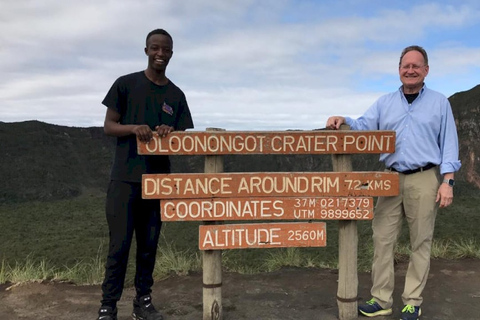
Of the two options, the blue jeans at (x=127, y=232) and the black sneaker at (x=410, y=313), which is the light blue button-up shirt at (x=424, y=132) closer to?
the black sneaker at (x=410, y=313)

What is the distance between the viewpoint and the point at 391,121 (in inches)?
156

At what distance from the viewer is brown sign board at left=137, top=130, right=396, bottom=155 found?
377 cm

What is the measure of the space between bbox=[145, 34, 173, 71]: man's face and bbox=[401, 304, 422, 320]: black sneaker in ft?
9.25

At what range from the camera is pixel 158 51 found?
3.70 m

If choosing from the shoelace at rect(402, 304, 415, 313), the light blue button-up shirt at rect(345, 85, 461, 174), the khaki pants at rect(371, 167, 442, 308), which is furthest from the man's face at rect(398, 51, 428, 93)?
the shoelace at rect(402, 304, 415, 313)

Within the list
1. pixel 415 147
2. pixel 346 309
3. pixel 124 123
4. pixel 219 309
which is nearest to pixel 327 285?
pixel 346 309

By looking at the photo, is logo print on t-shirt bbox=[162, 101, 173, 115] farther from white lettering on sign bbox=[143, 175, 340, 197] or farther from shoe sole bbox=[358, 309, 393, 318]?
shoe sole bbox=[358, 309, 393, 318]

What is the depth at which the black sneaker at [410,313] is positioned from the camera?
154 inches

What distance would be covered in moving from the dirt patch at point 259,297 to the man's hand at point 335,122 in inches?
64.9

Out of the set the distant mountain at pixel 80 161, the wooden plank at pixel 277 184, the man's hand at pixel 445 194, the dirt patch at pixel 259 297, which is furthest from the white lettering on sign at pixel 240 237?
the distant mountain at pixel 80 161

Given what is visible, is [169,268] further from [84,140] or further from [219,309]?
[84,140]

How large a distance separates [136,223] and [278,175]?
4.06 feet

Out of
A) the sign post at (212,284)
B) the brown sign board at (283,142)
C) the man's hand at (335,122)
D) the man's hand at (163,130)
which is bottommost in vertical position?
the sign post at (212,284)

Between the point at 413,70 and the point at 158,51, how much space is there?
80.0 inches
